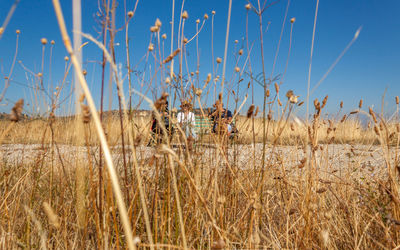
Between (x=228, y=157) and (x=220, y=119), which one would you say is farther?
(x=228, y=157)

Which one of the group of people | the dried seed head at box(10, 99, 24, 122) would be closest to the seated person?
the group of people

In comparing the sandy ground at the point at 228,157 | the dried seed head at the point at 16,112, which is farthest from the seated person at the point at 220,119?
the dried seed head at the point at 16,112

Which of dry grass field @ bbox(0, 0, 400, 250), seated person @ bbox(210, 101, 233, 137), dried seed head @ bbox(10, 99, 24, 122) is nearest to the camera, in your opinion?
dried seed head @ bbox(10, 99, 24, 122)

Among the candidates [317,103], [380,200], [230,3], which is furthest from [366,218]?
[230,3]

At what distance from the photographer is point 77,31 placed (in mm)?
406

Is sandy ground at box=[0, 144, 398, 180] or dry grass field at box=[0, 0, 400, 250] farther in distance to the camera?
sandy ground at box=[0, 144, 398, 180]

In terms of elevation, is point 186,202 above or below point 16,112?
below

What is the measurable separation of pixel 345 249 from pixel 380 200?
358mm

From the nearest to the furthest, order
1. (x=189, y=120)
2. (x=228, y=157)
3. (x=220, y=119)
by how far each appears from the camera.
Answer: (x=220, y=119), (x=189, y=120), (x=228, y=157)

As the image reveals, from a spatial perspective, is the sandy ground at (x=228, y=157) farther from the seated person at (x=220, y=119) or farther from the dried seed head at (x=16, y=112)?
the dried seed head at (x=16, y=112)

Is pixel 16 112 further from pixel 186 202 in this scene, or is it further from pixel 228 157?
pixel 228 157

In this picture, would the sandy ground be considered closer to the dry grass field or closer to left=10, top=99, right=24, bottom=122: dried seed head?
the dry grass field

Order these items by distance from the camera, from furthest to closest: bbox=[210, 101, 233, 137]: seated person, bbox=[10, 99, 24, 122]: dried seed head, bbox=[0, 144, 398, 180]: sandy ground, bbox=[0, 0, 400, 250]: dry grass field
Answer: bbox=[0, 144, 398, 180]: sandy ground
bbox=[210, 101, 233, 137]: seated person
bbox=[0, 0, 400, 250]: dry grass field
bbox=[10, 99, 24, 122]: dried seed head

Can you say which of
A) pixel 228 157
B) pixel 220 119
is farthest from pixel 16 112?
pixel 228 157
